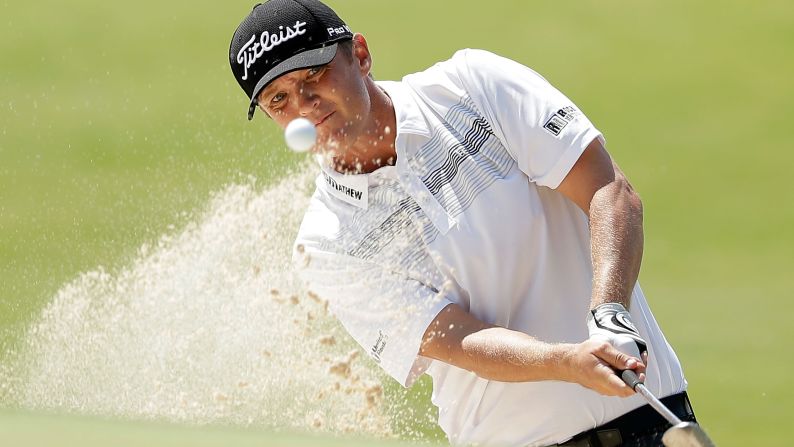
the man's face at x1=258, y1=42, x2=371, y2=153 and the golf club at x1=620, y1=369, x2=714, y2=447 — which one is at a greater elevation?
the man's face at x1=258, y1=42, x2=371, y2=153

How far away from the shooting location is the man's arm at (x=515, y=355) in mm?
1151

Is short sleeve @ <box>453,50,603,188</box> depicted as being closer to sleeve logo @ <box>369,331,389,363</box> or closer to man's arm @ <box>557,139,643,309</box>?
man's arm @ <box>557,139,643,309</box>

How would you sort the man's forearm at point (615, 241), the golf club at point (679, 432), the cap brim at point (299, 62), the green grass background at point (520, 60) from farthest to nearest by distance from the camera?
the green grass background at point (520, 60) → the cap brim at point (299, 62) → the man's forearm at point (615, 241) → the golf club at point (679, 432)

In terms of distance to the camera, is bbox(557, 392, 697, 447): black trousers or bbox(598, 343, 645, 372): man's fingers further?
bbox(557, 392, 697, 447): black trousers

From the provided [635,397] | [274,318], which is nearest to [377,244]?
[635,397]

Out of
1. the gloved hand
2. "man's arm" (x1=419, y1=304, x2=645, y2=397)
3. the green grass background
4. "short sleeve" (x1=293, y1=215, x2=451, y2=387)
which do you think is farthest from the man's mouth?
the green grass background

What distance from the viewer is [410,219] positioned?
54.4 inches

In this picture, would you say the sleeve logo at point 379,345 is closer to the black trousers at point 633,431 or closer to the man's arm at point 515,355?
the man's arm at point 515,355

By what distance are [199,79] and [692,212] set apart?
4.29 feet

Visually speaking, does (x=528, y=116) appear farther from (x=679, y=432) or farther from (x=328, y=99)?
(x=679, y=432)

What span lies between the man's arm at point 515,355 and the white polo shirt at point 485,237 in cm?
3

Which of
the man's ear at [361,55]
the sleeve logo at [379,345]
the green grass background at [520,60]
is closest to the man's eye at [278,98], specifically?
the man's ear at [361,55]

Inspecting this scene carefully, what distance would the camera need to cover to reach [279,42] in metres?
1.39

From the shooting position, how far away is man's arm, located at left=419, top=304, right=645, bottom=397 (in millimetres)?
1151
